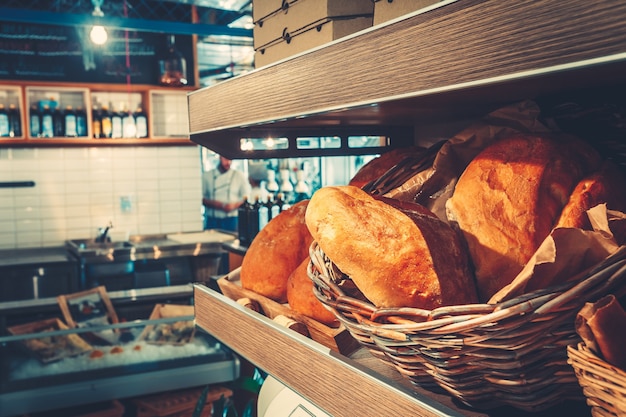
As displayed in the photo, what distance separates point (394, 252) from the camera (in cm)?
72

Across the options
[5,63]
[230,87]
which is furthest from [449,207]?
[5,63]

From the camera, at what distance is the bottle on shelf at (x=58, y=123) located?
558 cm

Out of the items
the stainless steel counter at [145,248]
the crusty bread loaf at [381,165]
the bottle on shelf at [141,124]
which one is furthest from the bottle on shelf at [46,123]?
the crusty bread loaf at [381,165]

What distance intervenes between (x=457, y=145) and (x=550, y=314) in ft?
1.39

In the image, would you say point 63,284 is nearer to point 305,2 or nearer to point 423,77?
point 305,2

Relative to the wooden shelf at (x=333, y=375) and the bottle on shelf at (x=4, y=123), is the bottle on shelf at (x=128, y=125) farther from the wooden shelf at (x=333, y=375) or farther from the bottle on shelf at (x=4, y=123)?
the wooden shelf at (x=333, y=375)

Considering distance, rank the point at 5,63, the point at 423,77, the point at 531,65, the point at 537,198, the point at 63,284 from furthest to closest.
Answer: the point at 5,63
the point at 63,284
the point at 537,198
the point at 423,77
the point at 531,65

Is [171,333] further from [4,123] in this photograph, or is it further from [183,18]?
[183,18]

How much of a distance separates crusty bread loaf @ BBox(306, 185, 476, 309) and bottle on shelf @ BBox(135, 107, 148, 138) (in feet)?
17.7

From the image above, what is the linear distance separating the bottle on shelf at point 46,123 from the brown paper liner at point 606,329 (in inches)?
226

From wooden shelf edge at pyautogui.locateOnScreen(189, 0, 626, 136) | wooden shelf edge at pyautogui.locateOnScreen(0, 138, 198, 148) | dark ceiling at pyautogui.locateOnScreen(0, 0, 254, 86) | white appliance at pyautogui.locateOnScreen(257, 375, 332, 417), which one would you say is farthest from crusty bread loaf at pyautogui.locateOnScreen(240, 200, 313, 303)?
wooden shelf edge at pyautogui.locateOnScreen(0, 138, 198, 148)

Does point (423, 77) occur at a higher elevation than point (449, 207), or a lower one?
higher

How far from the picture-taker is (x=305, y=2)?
1081mm

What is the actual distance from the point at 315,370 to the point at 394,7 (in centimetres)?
57
